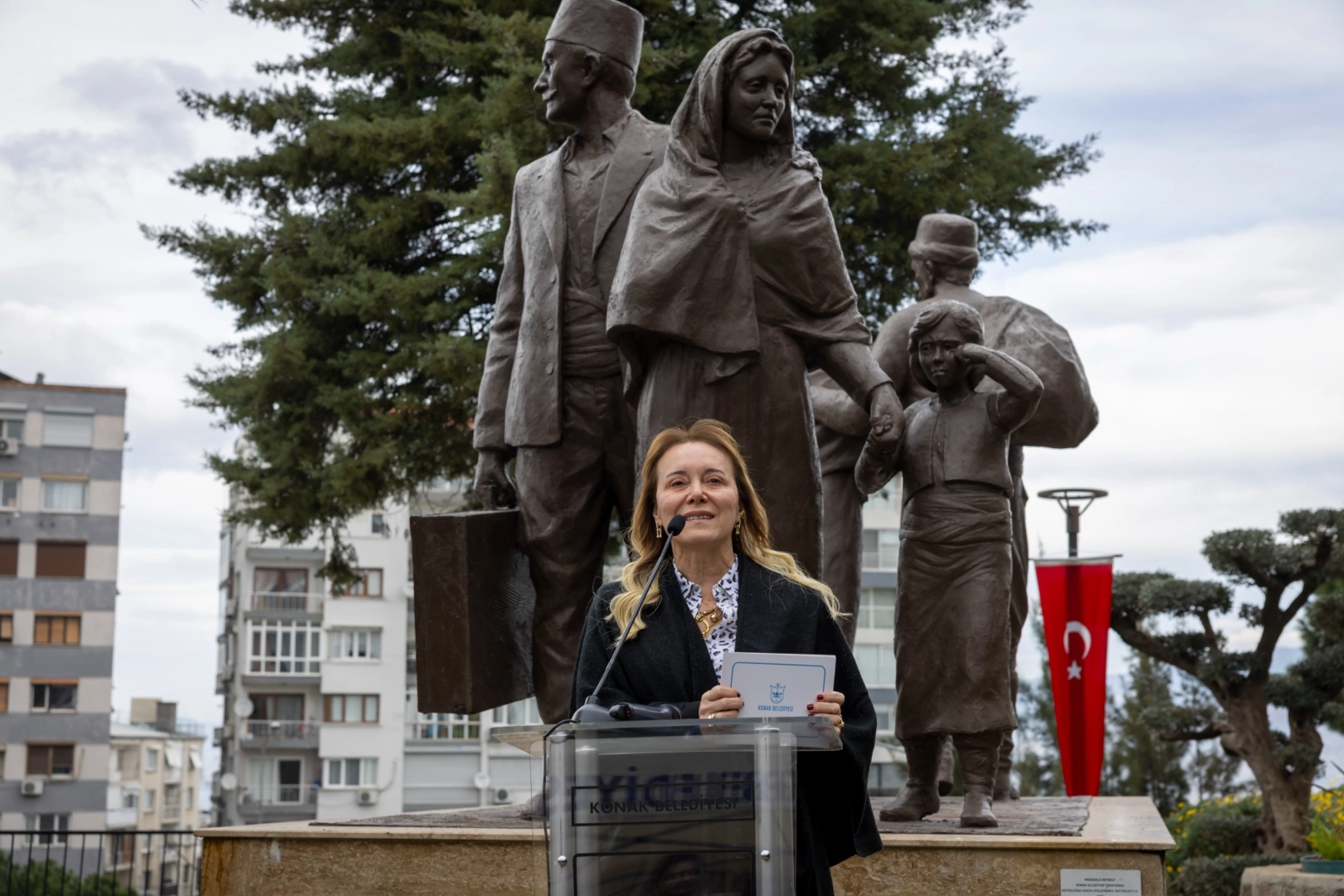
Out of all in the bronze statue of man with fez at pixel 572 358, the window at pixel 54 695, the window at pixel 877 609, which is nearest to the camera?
the bronze statue of man with fez at pixel 572 358

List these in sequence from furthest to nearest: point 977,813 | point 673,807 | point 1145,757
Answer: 1. point 1145,757
2. point 977,813
3. point 673,807

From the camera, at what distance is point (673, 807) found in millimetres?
2668

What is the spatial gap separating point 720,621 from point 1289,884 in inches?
283

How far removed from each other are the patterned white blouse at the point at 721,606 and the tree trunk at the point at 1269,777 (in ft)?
37.1

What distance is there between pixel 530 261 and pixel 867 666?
3349 centimetres

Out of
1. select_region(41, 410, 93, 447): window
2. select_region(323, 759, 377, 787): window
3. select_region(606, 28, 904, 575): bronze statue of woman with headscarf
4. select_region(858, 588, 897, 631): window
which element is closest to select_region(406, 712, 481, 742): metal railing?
select_region(323, 759, 377, 787): window

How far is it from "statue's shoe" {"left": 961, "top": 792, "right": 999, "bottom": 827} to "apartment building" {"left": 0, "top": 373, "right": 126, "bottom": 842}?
42576 millimetres

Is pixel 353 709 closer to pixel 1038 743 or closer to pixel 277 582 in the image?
pixel 277 582

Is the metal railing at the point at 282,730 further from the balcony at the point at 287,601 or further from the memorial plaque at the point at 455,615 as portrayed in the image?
the memorial plaque at the point at 455,615

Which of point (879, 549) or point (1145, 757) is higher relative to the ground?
point (879, 549)

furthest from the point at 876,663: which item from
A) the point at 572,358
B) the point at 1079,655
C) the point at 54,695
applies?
the point at 572,358

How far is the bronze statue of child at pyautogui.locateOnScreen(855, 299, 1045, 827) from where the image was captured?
5.68 m

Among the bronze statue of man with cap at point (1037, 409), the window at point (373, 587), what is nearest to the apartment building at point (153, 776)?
the window at point (373, 587)

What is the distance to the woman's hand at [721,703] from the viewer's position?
9.20ft
